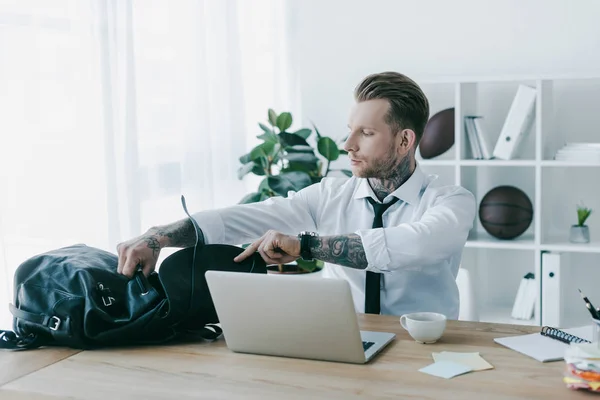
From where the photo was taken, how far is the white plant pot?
12.0 ft

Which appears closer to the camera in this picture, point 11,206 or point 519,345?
point 519,345

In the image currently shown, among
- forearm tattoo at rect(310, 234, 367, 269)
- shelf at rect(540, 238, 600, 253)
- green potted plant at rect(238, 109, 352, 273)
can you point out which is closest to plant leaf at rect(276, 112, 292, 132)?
green potted plant at rect(238, 109, 352, 273)

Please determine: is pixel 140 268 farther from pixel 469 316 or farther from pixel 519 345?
pixel 469 316

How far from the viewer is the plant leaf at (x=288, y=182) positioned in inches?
142

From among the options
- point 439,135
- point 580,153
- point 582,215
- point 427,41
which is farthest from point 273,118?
point 582,215

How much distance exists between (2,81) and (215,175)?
4.79 feet

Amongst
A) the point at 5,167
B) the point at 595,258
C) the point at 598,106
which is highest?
the point at 598,106

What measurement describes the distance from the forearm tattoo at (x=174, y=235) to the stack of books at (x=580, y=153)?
7.20 feet

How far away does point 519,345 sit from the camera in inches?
64.7

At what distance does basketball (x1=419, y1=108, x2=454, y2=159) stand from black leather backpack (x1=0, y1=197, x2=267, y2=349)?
2.23 metres

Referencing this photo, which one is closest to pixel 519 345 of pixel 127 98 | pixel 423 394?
pixel 423 394

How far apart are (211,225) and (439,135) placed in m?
1.99

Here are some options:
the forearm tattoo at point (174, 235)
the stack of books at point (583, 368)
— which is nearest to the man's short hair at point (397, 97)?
the forearm tattoo at point (174, 235)

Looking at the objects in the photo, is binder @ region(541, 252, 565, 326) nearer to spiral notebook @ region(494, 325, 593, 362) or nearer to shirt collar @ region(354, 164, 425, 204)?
shirt collar @ region(354, 164, 425, 204)
